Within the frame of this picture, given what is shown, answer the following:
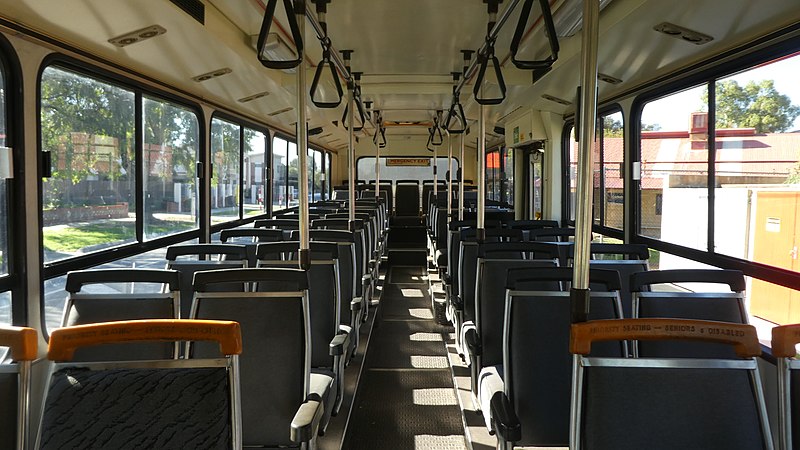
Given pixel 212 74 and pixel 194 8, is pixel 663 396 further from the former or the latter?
pixel 212 74

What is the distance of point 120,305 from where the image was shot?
2.22m

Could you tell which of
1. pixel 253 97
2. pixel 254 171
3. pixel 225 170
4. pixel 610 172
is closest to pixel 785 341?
pixel 610 172

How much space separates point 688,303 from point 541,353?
2.16 ft

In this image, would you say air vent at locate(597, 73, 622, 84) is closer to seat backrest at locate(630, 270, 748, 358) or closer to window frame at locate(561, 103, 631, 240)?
window frame at locate(561, 103, 631, 240)

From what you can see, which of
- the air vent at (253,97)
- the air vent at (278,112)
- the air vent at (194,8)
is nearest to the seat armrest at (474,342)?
the air vent at (194,8)

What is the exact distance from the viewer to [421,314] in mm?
5762

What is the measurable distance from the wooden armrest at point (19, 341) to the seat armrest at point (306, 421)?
81 centimetres

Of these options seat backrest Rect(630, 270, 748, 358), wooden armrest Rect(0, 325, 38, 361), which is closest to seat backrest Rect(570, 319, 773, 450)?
seat backrest Rect(630, 270, 748, 358)

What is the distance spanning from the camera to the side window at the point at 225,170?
5.50 metres

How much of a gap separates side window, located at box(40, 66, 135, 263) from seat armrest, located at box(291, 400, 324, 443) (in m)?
1.87

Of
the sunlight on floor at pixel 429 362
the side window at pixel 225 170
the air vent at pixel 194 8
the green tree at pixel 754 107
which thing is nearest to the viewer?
the green tree at pixel 754 107

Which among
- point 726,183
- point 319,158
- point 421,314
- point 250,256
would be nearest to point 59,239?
point 250,256

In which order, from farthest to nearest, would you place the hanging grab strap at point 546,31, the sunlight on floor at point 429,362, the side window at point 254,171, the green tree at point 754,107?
1. the side window at point 254,171
2. the sunlight on floor at point 429,362
3. the green tree at point 754,107
4. the hanging grab strap at point 546,31

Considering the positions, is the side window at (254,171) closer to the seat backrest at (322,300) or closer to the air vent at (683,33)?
the seat backrest at (322,300)
